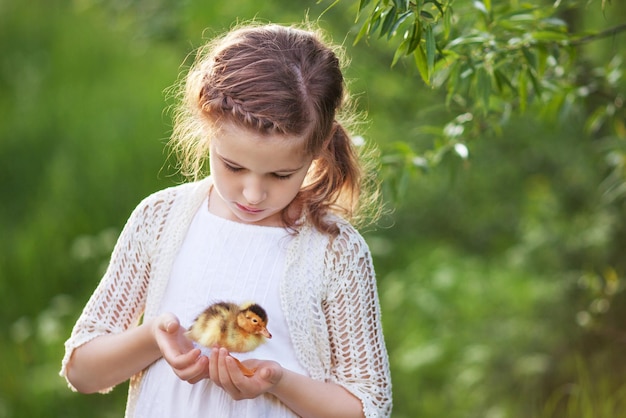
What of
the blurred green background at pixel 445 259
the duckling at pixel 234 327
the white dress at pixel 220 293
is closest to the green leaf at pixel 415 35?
the white dress at pixel 220 293

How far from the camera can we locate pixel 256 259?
203cm

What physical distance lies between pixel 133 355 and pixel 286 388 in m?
0.35

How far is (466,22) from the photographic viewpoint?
264 cm

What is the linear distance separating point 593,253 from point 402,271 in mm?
1380

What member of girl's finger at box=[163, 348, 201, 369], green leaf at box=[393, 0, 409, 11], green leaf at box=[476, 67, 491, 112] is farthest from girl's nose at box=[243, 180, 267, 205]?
green leaf at box=[476, 67, 491, 112]

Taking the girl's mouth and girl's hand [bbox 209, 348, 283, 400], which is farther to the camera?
the girl's mouth

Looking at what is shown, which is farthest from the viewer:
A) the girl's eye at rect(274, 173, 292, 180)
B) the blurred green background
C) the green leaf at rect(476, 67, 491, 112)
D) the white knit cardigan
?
the blurred green background

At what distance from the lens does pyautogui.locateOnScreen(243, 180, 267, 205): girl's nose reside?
6.11ft

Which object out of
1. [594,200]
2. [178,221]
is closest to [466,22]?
[178,221]

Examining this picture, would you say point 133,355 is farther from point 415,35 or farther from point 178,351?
point 415,35

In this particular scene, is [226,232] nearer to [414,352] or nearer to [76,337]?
[76,337]

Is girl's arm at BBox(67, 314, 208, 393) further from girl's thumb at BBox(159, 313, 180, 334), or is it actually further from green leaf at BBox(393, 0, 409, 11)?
green leaf at BBox(393, 0, 409, 11)

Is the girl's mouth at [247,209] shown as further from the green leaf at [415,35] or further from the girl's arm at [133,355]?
the green leaf at [415,35]

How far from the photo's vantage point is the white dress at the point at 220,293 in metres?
1.98
